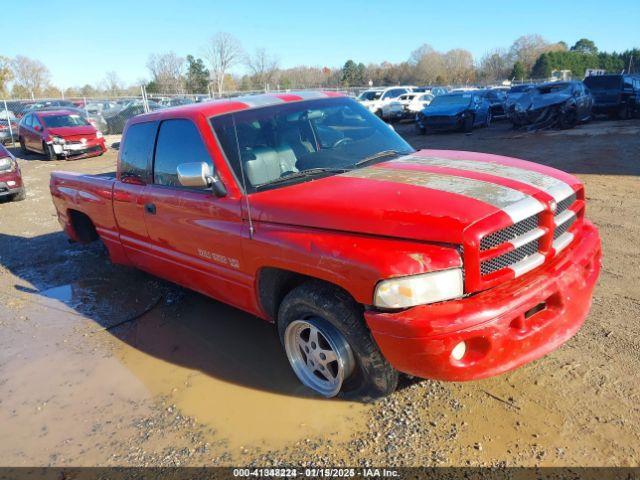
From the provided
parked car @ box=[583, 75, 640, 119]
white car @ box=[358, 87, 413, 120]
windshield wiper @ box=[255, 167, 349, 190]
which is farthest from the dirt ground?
white car @ box=[358, 87, 413, 120]

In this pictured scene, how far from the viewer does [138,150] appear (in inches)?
172

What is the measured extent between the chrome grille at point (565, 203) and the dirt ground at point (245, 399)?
1.01m

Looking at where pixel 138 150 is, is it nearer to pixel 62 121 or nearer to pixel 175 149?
pixel 175 149

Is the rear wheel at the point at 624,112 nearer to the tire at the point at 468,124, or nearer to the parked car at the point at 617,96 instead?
the parked car at the point at 617,96

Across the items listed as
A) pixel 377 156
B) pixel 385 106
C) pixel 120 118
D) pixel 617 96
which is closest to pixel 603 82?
pixel 617 96

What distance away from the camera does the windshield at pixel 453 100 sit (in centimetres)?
1844

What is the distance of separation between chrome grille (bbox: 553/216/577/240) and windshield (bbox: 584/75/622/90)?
60.6ft

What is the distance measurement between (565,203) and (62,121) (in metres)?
17.8

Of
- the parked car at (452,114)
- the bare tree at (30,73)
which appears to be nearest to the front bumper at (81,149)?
the parked car at (452,114)

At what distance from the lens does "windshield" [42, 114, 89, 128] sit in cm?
1673

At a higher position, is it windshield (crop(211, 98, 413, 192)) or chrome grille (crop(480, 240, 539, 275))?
windshield (crop(211, 98, 413, 192))

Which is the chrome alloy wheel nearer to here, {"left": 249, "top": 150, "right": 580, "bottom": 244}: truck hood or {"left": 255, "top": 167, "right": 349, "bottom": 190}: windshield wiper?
{"left": 249, "top": 150, "right": 580, "bottom": 244}: truck hood

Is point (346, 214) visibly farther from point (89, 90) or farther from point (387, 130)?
point (89, 90)

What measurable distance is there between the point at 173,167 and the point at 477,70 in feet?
251
